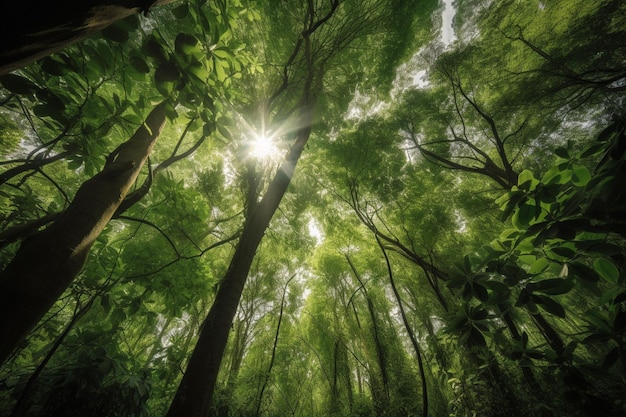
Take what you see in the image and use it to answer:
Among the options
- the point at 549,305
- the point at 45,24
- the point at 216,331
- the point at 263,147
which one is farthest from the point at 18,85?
the point at 263,147

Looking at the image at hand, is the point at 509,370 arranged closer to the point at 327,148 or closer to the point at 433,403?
the point at 433,403

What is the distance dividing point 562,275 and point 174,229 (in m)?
3.64

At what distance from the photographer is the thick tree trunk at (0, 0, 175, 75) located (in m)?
0.37

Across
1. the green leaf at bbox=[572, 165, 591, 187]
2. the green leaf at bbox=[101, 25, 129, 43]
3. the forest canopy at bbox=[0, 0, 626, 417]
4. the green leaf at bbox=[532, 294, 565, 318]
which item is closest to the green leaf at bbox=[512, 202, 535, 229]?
the forest canopy at bbox=[0, 0, 626, 417]

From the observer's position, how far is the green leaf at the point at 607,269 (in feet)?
2.69

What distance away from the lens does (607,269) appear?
2.72ft

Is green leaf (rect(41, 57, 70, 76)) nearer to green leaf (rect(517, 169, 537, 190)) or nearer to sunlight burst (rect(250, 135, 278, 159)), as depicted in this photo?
green leaf (rect(517, 169, 537, 190))

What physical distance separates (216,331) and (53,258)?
2.85 feet

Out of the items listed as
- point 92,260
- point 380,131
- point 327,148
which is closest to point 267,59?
point 327,148

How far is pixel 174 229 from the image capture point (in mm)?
3111

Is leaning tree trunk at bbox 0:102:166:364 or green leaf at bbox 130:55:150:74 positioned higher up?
green leaf at bbox 130:55:150:74

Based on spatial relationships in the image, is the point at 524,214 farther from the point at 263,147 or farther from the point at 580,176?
the point at 263,147

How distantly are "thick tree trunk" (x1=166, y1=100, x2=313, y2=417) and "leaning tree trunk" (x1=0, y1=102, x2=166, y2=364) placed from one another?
730mm

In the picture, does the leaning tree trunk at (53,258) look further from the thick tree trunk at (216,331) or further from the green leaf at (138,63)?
the thick tree trunk at (216,331)
